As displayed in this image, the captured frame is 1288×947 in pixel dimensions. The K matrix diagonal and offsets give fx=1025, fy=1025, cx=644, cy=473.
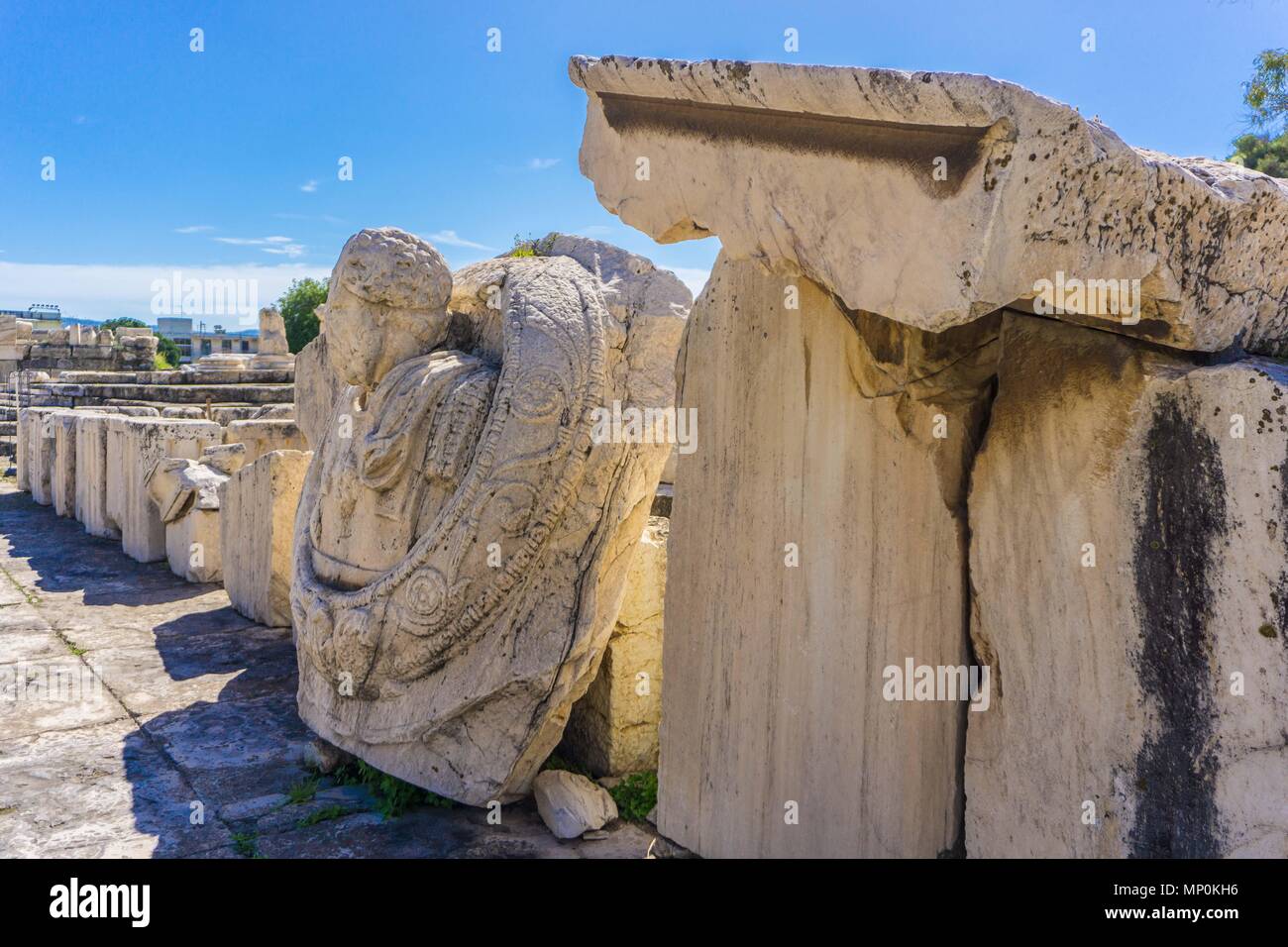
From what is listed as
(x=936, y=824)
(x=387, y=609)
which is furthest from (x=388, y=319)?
(x=936, y=824)

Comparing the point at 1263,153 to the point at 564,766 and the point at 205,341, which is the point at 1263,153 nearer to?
the point at 564,766

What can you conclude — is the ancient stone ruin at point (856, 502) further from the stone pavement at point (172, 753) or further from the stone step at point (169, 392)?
the stone step at point (169, 392)

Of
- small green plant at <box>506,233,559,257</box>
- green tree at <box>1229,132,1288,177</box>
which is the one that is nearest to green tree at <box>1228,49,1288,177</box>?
green tree at <box>1229,132,1288,177</box>

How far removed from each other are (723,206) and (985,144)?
1.57ft

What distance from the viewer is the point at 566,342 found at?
3205 mm

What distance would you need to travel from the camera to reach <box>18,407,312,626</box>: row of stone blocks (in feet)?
17.1

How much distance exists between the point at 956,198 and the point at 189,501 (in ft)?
20.0

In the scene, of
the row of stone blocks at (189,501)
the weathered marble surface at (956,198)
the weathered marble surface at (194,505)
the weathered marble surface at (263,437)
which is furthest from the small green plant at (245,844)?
the weathered marble surface at (263,437)

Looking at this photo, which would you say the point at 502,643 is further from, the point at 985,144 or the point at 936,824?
the point at 985,144

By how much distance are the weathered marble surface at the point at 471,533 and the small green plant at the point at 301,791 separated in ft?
0.56

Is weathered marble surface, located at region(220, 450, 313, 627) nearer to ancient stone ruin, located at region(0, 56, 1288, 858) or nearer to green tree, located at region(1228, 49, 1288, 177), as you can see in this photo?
ancient stone ruin, located at region(0, 56, 1288, 858)

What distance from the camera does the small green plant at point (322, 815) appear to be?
308 cm

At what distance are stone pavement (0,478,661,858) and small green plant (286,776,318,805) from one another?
21 mm

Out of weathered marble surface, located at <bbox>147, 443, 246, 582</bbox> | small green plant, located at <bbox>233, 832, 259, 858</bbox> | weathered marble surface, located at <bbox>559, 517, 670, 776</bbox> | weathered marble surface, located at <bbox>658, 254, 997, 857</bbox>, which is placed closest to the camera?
weathered marble surface, located at <bbox>658, 254, 997, 857</bbox>
